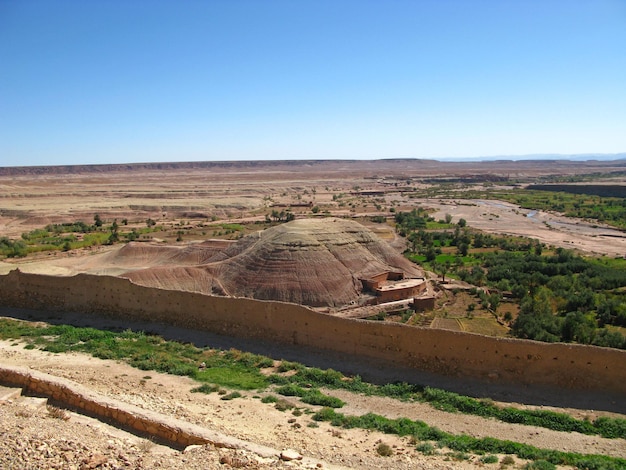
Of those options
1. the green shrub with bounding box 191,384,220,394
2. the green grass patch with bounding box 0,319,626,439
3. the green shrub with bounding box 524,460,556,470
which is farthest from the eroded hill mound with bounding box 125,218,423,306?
the green shrub with bounding box 524,460,556,470

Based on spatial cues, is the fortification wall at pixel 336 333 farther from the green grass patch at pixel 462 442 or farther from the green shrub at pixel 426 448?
the green shrub at pixel 426 448

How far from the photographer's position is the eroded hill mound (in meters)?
24.0

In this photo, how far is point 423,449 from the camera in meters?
9.59

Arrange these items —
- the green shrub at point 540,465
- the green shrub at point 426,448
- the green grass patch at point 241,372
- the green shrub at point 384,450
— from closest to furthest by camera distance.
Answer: the green shrub at point 540,465, the green shrub at point 384,450, the green shrub at point 426,448, the green grass patch at point 241,372

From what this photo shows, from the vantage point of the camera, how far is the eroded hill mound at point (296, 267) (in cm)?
2398

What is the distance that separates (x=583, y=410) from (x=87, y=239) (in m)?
43.3

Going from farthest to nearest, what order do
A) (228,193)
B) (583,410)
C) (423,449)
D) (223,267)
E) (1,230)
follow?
(228,193) < (1,230) < (223,267) < (583,410) < (423,449)

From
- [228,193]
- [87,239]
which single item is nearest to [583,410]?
[87,239]

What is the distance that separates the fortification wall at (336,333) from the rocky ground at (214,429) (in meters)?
1.31

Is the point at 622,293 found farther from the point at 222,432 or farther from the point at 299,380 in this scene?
the point at 222,432

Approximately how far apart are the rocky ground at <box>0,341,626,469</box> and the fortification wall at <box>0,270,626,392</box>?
131 centimetres

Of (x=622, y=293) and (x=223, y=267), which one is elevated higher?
(x=223, y=267)

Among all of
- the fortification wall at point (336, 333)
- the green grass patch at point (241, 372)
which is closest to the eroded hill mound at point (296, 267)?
the fortification wall at point (336, 333)

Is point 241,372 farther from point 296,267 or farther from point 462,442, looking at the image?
point 296,267
